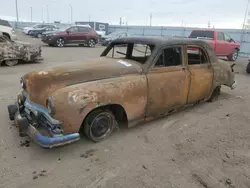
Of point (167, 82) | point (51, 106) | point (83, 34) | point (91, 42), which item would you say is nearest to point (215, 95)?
point (167, 82)

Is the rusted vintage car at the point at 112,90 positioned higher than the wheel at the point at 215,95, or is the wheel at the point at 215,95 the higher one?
the rusted vintage car at the point at 112,90

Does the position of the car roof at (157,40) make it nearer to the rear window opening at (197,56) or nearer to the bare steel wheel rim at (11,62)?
the rear window opening at (197,56)

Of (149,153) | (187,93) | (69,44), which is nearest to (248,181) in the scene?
(149,153)

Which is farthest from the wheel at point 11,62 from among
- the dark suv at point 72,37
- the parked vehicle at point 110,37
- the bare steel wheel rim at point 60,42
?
the parked vehicle at point 110,37

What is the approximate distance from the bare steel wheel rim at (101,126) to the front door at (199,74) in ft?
6.41

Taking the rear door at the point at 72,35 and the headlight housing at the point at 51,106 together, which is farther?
the rear door at the point at 72,35

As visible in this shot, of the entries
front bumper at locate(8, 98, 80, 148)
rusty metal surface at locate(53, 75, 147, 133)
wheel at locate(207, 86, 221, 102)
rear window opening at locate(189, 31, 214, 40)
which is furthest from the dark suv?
rusty metal surface at locate(53, 75, 147, 133)

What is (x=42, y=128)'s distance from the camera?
339 cm

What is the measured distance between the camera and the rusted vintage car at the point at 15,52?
9872 mm

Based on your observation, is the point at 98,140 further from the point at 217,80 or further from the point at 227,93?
the point at 227,93

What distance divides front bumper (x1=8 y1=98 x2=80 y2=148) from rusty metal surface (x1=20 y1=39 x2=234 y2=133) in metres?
0.11

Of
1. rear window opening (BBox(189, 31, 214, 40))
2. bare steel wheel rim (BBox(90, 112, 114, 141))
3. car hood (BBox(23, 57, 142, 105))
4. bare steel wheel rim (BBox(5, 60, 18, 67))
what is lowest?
bare steel wheel rim (BBox(90, 112, 114, 141))

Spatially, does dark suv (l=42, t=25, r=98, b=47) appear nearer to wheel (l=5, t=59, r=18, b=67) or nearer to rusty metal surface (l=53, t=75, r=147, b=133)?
wheel (l=5, t=59, r=18, b=67)

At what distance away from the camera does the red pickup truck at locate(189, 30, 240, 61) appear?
12.5m
